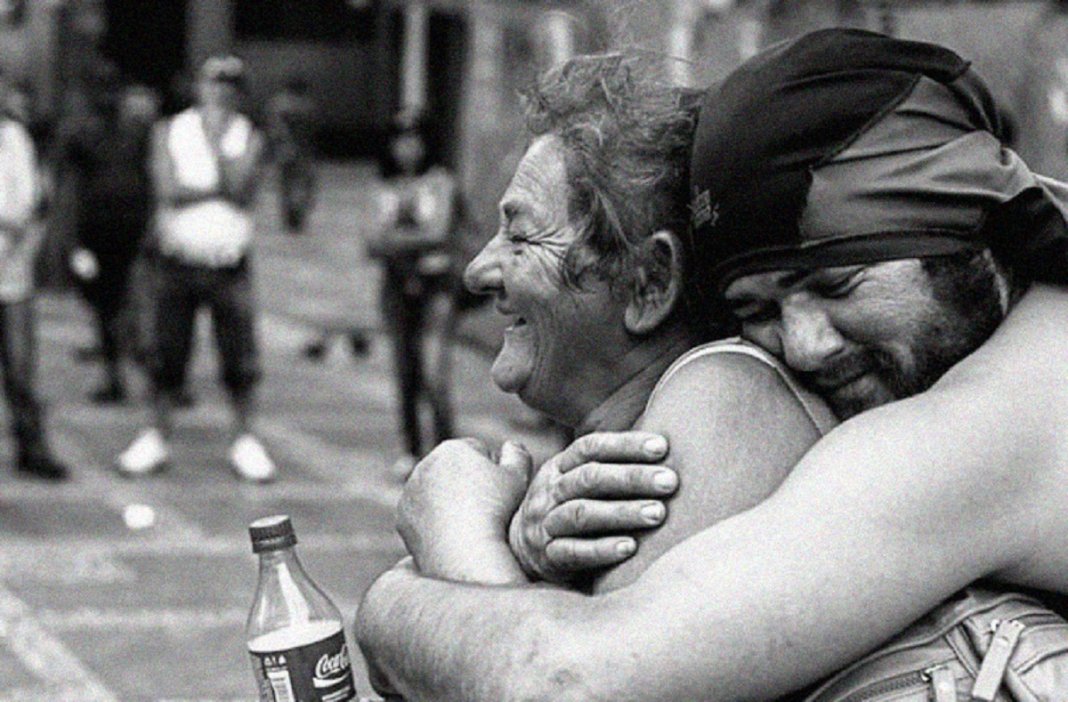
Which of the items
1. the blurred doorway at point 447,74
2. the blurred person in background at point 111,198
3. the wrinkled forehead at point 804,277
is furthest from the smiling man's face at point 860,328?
the blurred doorway at point 447,74

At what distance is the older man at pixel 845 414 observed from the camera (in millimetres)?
1646

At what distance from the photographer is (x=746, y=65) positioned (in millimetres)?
1860

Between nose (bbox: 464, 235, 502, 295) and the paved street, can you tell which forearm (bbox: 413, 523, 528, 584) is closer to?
nose (bbox: 464, 235, 502, 295)

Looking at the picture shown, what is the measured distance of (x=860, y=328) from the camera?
179 centimetres

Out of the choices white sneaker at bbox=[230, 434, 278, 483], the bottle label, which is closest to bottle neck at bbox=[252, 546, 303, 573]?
the bottle label

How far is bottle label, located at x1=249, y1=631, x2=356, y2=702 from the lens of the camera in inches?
77.7

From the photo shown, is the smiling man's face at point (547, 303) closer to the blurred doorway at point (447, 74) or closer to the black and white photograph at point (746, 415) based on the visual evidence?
the black and white photograph at point (746, 415)

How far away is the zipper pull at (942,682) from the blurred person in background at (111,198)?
979 centimetres

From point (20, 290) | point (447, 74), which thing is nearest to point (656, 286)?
point (20, 290)

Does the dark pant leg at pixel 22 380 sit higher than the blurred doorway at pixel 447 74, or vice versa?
the dark pant leg at pixel 22 380

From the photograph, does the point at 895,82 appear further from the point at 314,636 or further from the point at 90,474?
the point at 90,474

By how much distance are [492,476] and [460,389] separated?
10.8m

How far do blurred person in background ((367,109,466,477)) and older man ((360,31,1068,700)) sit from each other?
763 cm

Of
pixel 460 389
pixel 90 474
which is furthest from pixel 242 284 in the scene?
pixel 460 389
